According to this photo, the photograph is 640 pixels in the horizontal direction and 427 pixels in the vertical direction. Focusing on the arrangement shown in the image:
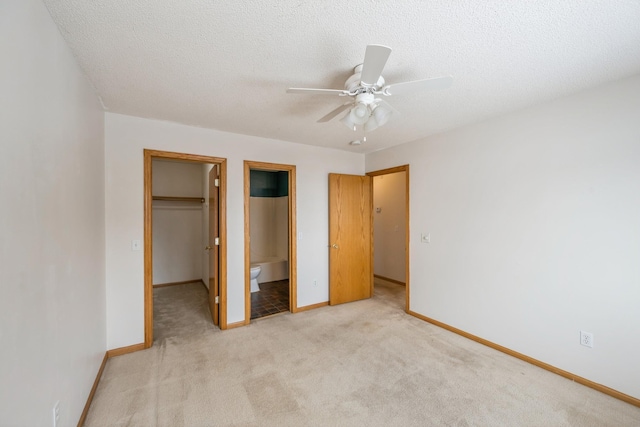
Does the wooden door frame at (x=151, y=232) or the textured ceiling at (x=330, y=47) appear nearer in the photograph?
the textured ceiling at (x=330, y=47)

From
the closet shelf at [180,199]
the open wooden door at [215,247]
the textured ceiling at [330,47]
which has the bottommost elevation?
the open wooden door at [215,247]

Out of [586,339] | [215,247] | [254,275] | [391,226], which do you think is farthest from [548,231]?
[254,275]

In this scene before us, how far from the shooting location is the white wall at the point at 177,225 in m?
5.15

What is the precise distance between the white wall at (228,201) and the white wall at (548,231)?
159 cm

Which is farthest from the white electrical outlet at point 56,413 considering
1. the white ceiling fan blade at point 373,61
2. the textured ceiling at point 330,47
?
the white ceiling fan blade at point 373,61

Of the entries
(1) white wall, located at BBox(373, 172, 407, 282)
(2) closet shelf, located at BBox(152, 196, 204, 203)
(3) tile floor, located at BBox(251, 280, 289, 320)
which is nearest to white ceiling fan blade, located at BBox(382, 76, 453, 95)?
(3) tile floor, located at BBox(251, 280, 289, 320)

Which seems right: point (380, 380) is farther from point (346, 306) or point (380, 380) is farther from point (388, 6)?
point (388, 6)

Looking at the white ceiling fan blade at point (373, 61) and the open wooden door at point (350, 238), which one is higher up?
the white ceiling fan blade at point (373, 61)

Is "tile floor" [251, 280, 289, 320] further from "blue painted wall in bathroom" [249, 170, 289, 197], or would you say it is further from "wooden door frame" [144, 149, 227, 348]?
"blue painted wall in bathroom" [249, 170, 289, 197]

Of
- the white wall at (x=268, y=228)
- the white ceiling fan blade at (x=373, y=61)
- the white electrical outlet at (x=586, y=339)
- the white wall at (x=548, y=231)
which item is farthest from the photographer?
the white wall at (x=268, y=228)

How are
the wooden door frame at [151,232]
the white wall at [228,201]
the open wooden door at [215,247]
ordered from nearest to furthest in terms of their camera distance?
1. the white wall at [228,201]
2. the wooden door frame at [151,232]
3. the open wooden door at [215,247]

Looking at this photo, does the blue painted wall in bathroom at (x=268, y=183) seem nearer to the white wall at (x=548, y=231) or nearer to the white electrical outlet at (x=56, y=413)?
the white wall at (x=548, y=231)

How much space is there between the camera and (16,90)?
3.43 feet

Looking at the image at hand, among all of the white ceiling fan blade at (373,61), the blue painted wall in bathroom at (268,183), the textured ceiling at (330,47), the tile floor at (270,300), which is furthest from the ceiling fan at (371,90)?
the blue painted wall in bathroom at (268,183)
